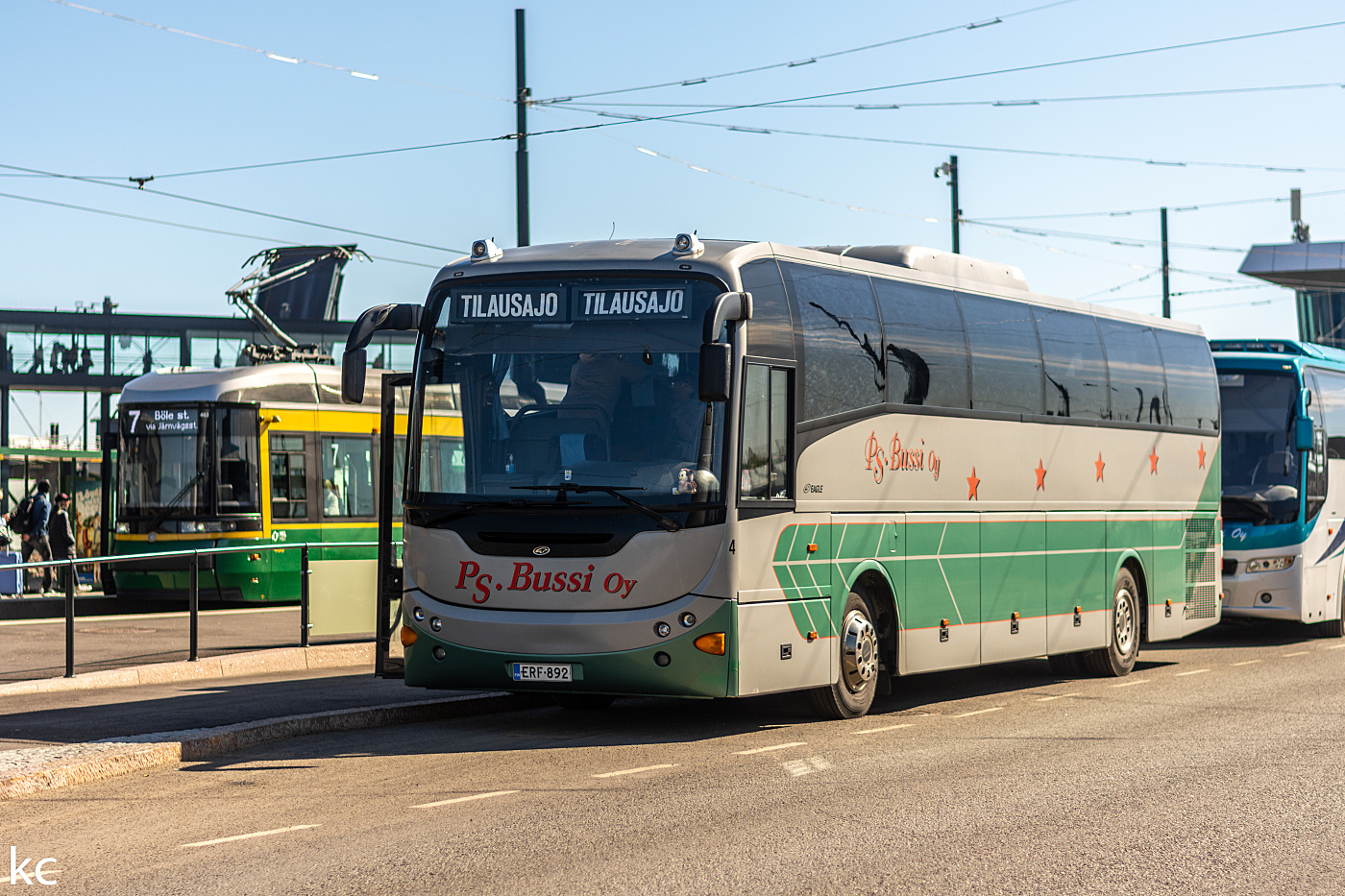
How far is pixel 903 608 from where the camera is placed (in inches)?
496

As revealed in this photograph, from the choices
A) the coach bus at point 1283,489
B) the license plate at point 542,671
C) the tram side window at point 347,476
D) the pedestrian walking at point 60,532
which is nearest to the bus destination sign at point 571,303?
the license plate at point 542,671

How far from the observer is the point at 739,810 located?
27.1ft

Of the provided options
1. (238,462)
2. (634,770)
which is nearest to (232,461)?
(238,462)

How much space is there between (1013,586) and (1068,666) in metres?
2.71

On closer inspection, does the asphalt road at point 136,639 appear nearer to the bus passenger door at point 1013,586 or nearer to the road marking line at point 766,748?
the road marking line at point 766,748

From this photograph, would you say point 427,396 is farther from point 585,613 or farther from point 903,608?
point 903,608

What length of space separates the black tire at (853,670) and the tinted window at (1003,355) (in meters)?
2.46

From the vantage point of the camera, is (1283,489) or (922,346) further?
(1283,489)

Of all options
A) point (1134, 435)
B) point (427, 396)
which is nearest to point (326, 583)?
point (427, 396)

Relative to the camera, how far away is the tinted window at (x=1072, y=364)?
1491 centimetres

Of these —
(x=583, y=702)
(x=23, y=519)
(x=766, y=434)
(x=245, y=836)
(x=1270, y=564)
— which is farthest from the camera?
(x=23, y=519)

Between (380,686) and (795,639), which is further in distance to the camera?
(380,686)

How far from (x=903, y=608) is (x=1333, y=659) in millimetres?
7673

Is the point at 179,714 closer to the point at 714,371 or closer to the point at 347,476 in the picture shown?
the point at 714,371
